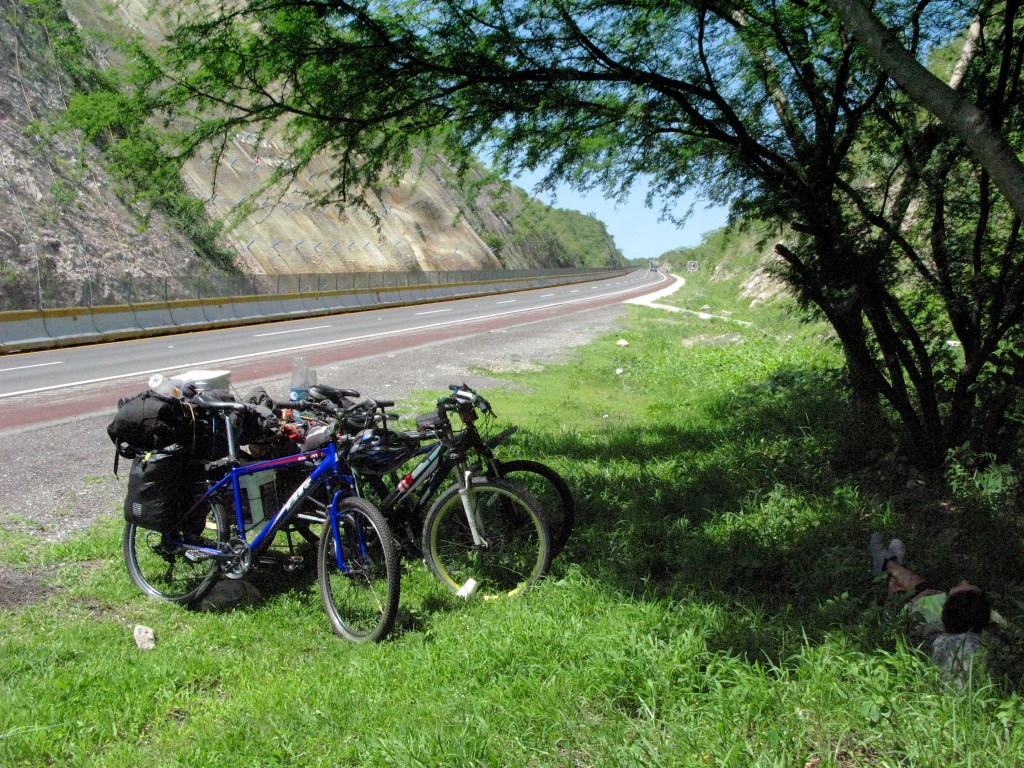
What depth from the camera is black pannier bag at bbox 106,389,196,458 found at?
13.2ft

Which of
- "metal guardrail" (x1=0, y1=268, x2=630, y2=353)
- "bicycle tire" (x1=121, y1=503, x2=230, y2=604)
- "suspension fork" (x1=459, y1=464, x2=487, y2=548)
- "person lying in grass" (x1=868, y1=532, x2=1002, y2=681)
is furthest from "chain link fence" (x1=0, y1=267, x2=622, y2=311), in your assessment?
"person lying in grass" (x1=868, y1=532, x2=1002, y2=681)

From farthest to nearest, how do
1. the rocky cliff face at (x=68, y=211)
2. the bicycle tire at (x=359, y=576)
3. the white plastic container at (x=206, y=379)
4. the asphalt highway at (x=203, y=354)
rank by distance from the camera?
the rocky cliff face at (x=68, y=211) → the asphalt highway at (x=203, y=354) → the white plastic container at (x=206, y=379) → the bicycle tire at (x=359, y=576)

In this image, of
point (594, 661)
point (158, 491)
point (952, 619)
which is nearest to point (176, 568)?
point (158, 491)

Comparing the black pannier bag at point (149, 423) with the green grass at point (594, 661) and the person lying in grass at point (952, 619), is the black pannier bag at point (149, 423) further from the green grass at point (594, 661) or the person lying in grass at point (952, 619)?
the person lying in grass at point (952, 619)

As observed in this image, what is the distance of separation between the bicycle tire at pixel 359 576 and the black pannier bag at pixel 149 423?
99 cm

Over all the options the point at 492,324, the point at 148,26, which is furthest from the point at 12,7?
the point at 492,324

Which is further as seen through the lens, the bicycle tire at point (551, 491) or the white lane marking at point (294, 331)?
the white lane marking at point (294, 331)

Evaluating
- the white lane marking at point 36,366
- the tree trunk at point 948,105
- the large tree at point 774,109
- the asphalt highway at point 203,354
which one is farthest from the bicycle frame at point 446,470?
the white lane marking at point 36,366

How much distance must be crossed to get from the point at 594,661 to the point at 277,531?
6.62 feet

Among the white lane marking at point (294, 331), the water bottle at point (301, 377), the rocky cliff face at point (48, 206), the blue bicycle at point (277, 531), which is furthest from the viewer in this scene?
the rocky cliff face at point (48, 206)

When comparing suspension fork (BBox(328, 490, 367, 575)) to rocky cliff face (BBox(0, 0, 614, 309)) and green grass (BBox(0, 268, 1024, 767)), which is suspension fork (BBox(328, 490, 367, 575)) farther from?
rocky cliff face (BBox(0, 0, 614, 309))

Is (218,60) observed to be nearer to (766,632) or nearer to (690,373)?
(766,632)

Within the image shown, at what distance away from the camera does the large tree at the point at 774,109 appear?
5340 mm

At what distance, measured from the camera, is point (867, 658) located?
3139 mm
